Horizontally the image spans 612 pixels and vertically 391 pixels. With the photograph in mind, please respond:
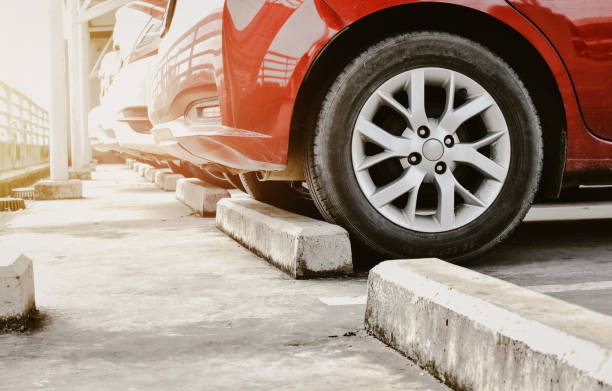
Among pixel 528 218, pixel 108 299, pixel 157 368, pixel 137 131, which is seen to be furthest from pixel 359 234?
pixel 137 131

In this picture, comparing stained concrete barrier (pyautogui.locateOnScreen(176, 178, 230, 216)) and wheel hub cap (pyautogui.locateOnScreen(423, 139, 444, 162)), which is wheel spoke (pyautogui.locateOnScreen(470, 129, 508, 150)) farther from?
stained concrete barrier (pyautogui.locateOnScreen(176, 178, 230, 216))

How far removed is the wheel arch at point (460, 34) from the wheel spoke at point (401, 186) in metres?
0.37

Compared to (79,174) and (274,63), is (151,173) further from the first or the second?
(274,63)

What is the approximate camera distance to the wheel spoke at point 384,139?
2.86 m

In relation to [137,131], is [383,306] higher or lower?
lower

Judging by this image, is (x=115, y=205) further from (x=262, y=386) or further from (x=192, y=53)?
(x=262, y=386)

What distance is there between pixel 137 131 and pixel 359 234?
3.78 meters

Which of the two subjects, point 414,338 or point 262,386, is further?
point 414,338

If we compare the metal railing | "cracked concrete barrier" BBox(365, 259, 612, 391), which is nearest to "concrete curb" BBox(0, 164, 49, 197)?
the metal railing

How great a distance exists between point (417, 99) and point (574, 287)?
0.90 meters

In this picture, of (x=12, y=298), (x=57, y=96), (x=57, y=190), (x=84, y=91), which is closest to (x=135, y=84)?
(x=57, y=96)

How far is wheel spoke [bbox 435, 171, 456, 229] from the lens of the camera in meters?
2.86

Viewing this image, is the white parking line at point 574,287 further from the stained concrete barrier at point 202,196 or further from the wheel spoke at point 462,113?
the stained concrete barrier at point 202,196

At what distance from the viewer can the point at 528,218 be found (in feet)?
15.8
